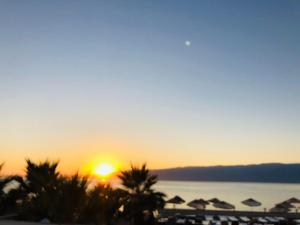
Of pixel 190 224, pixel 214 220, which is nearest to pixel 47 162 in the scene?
pixel 190 224

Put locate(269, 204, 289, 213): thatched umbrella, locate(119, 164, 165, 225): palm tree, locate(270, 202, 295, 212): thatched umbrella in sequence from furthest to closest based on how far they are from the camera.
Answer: locate(269, 204, 289, 213): thatched umbrella, locate(270, 202, 295, 212): thatched umbrella, locate(119, 164, 165, 225): palm tree

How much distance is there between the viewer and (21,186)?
13.4 metres

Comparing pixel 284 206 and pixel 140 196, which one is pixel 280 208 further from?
pixel 140 196

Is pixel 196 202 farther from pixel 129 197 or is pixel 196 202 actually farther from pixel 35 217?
pixel 35 217

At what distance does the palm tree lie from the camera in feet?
55.8

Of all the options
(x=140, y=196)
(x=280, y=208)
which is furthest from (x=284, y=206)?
(x=140, y=196)

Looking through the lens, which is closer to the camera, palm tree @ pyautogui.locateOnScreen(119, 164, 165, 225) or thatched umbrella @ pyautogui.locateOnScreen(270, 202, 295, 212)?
palm tree @ pyautogui.locateOnScreen(119, 164, 165, 225)

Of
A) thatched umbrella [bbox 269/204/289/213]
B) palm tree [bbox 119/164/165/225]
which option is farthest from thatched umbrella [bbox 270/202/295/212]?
palm tree [bbox 119/164/165/225]

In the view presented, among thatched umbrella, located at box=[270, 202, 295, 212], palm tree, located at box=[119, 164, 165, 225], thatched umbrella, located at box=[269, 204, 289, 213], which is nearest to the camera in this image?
palm tree, located at box=[119, 164, 165, 225]

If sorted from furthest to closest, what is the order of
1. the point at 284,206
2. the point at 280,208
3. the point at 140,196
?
1. the point at 280,208
2. the point at 284,206
3. the point at 140,196

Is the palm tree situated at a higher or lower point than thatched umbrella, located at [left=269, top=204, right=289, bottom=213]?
higher

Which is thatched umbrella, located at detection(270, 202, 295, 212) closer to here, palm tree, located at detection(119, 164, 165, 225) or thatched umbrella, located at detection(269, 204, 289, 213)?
thatched umbrella, located at detection(269, 204, 289, 213)

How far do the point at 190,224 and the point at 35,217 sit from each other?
609 inches

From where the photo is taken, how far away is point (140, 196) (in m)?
17.8
